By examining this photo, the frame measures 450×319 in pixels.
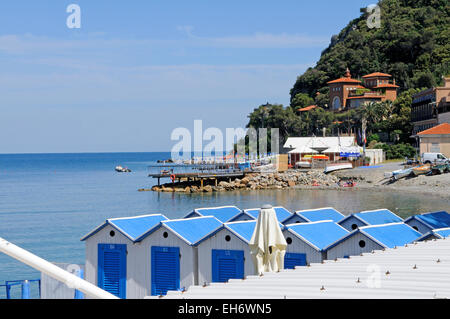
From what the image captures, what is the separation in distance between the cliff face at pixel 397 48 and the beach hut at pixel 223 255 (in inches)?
4258

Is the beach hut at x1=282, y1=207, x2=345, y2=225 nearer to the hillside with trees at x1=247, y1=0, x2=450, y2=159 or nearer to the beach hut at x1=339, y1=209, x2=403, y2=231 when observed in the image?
the beach hut at x1=339, y1=209, x2=403, y2=231

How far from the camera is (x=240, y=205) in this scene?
214ft

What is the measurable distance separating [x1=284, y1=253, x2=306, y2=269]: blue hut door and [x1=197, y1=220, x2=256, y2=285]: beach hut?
1352mm

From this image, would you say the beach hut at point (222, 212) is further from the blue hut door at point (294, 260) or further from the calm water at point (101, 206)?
the calm water at point (101, 206)

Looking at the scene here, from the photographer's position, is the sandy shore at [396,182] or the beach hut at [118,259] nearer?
the beach hut at [118,259]

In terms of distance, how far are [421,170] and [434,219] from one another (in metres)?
50.4

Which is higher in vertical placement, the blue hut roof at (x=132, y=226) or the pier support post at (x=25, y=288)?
the blue hut roof at (x=132, y=226)

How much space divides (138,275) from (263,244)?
6.48 m

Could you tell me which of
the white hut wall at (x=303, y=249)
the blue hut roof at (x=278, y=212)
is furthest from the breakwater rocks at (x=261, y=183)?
the white hut wall at (x=303, y=249)

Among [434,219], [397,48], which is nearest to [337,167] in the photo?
[397,48]

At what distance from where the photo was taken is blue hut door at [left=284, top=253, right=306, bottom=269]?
19.9 metres

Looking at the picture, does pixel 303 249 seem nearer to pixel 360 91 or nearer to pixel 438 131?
pixel 438 131

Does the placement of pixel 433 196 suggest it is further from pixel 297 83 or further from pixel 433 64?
pixel 297 83

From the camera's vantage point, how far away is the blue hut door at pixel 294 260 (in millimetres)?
19859
